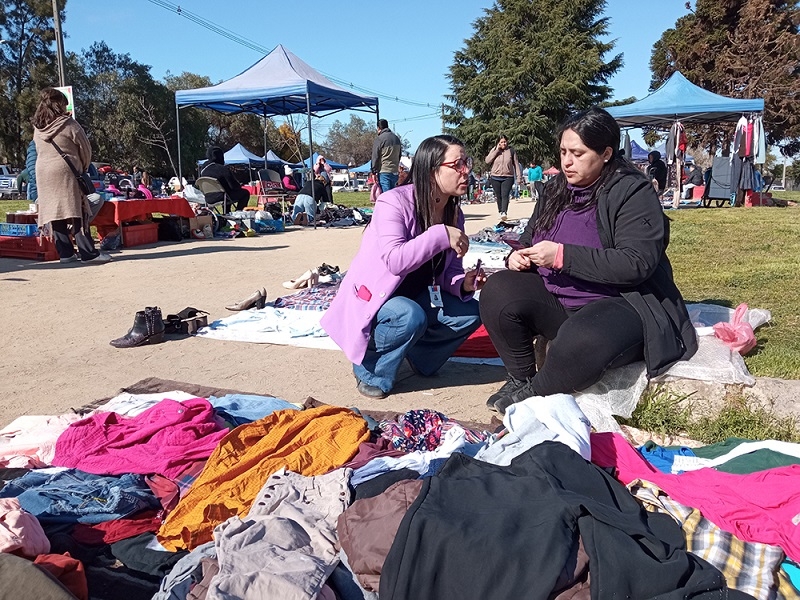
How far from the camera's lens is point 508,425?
2.53 meters

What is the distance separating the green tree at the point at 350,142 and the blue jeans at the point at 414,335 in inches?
2981

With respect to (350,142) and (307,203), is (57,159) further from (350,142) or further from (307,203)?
(350,142)

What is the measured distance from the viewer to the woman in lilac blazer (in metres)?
3.46

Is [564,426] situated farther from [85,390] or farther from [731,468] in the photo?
[85,390]

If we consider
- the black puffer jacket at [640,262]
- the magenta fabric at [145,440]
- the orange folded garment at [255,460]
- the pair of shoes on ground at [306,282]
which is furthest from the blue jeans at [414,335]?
the pair of shoes on ground at [306,282]

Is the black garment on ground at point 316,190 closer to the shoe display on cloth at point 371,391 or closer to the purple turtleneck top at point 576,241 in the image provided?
the shoe display on cloth at point 371,391

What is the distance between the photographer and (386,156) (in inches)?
485

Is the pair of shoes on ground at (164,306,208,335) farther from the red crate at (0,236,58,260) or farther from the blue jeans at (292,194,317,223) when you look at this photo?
the blue jeans at (292,194,317,223)

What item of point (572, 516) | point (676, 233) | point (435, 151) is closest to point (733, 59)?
point (676, 233)

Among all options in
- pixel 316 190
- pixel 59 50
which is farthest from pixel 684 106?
pixel 59 50

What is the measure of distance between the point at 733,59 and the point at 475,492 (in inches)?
1339

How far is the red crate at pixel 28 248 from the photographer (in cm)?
878

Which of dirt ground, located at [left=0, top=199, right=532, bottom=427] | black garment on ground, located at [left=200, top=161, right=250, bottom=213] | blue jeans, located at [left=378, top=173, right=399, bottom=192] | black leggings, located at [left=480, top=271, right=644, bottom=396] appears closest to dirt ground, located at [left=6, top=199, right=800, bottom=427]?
dirt ground, located at [left=0, top=199, right=532, bottom=427]

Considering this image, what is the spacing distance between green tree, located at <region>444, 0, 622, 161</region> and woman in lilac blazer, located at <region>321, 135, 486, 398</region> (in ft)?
116
